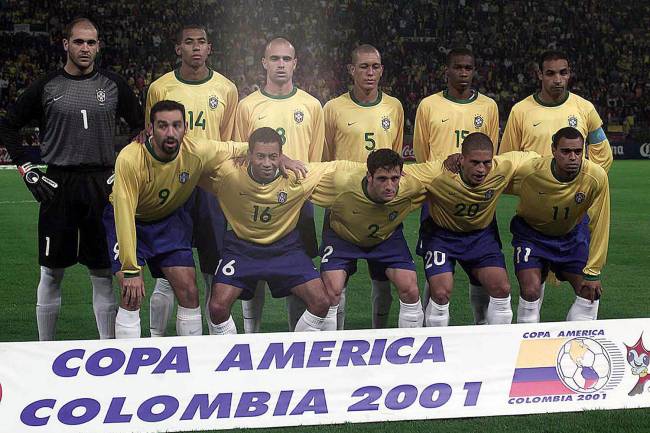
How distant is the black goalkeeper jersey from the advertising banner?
151 centimetres

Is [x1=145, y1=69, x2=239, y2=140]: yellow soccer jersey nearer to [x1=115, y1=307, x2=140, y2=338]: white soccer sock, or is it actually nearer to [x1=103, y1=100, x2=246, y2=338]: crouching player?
[x1=103, y1=100, x2=246, y2=338]: crouching player

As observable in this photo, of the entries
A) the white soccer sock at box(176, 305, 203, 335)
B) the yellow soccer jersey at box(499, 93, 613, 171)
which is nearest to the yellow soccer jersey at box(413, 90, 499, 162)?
the yellow soccer jersey at box(499, 93, 613, 171)

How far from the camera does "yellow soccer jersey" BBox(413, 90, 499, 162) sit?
609 centimetres

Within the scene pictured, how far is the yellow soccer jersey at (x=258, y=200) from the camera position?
512 cm

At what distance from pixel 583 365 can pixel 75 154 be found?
9.58 ft

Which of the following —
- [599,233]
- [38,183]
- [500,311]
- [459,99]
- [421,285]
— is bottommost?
[421,285]

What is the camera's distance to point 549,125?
6.00 m

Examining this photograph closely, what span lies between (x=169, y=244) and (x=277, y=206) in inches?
24.3

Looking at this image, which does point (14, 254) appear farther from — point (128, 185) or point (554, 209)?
point (554, 209)

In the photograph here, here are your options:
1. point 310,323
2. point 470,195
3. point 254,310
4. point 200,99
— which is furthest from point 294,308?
point 200,99

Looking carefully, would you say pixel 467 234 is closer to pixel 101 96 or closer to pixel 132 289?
pixel 132 289

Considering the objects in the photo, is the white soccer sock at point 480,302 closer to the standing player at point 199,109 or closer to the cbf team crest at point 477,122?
the cbf team crest at point 477,122

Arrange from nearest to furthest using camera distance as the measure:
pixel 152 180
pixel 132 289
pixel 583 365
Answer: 1. pixel 583 365
2. pixel 132 289
3. pixel 152 180

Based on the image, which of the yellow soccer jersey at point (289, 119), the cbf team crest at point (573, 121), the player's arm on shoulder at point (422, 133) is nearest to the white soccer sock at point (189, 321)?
the yellow soccer jersey at point (289, 119)
